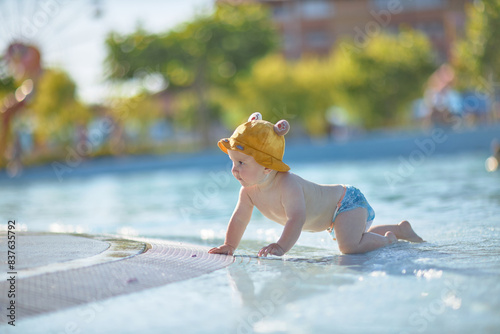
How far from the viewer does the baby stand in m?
3.25

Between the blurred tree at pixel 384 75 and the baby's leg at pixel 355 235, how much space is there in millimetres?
25703

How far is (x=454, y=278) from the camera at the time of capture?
2465mm

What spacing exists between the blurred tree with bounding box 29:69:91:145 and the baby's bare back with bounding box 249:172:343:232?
22874 mm

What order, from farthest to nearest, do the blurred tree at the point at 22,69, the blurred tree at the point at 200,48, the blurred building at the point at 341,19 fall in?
the blurred building at the point at 341,19
the blurred tree at the point at 200,48
the blurred tree at the point at 22,69

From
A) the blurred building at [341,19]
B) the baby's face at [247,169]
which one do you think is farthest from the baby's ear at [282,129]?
the blurred building at [341,19]

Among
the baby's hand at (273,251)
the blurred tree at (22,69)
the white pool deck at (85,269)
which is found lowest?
the white pool deck at (85,269)

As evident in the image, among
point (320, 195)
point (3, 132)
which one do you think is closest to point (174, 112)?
point (3, 132)

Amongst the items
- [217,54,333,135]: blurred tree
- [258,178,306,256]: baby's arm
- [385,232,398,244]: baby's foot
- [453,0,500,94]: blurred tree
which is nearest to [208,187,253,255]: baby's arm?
[258,178,306,256]: baby's arm

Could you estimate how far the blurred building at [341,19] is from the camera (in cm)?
4903

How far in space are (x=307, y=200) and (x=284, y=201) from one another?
0.18m

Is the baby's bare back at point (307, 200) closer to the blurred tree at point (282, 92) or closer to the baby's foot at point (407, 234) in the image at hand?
the baby's foot at point (407, 234)

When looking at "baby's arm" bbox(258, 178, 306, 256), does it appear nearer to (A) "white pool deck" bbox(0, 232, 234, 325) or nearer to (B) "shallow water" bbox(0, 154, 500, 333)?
(B) "shallow water" bbox(0, 154, 500, 333)

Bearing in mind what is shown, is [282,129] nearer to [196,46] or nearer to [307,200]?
[307,200]

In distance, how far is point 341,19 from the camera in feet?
162
